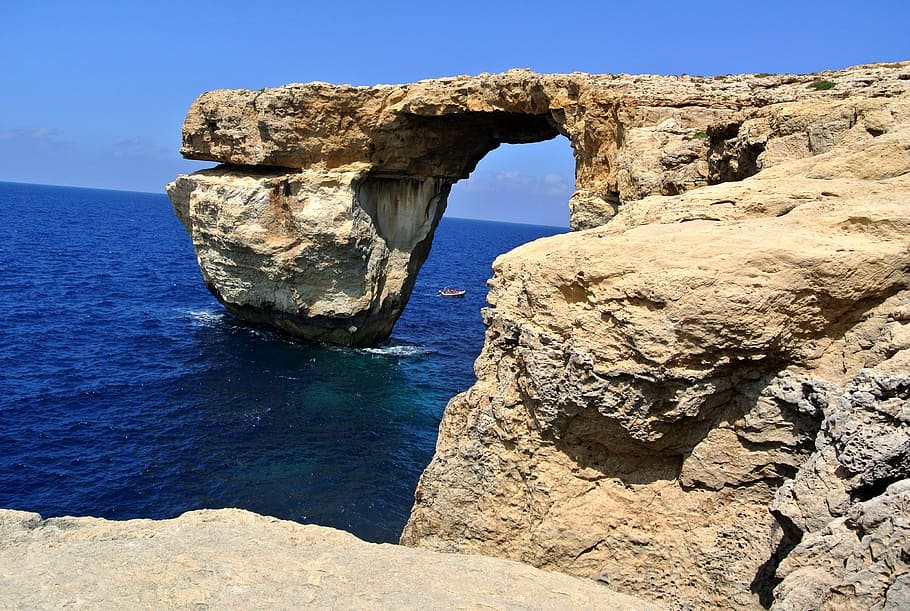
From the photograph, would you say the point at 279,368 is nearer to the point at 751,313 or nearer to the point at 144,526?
the point at 144,526

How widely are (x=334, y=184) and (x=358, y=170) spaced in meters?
1.36

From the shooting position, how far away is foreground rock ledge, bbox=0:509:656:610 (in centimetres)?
743

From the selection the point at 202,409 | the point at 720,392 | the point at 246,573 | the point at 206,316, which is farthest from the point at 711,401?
the point at 206,316

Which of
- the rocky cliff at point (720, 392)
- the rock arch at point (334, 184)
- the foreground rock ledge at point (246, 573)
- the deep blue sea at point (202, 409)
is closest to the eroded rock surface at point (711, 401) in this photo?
the rocky cliff at point (720, 392)

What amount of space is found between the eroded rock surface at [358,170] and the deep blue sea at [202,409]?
3728 millimetres

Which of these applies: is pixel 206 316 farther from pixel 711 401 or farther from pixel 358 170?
pixel 711 401

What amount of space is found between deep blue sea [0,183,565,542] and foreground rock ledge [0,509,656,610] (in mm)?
9982

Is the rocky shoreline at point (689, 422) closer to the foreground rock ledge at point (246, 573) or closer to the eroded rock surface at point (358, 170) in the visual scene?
the foreground rock ledge at point (246, 573)

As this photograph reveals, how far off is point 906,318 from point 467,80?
22.0 meters

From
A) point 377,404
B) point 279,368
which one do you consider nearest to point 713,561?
point 377,404

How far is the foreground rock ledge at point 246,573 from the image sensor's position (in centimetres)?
743

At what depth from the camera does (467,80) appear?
88.0 ft

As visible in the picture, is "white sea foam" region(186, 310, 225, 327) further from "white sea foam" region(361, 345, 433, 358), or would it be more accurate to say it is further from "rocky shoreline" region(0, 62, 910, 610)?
"rocky shoreline" region(0, 62, 910, 610)

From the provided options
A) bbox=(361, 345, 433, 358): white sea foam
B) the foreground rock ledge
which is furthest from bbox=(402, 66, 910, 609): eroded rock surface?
bbox=(361, 345, 433, 358): white sea foam
